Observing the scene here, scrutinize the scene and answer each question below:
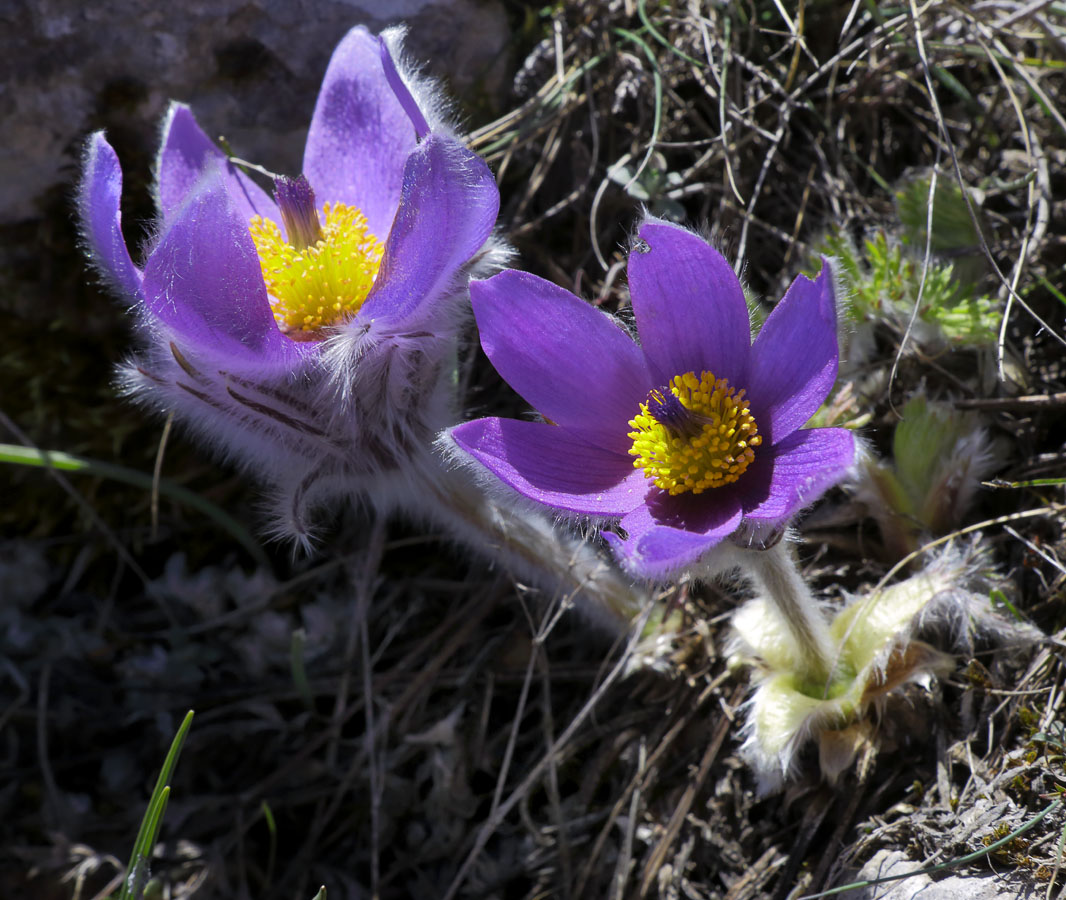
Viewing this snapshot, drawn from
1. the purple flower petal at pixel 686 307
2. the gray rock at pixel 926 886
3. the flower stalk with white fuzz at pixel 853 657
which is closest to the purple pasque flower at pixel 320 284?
the purple flower petal at pixel 686 307

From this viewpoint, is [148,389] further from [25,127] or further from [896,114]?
[896,114]

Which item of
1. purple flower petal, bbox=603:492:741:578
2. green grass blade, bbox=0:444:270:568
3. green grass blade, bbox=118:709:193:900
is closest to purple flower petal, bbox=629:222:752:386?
purple flower petal, bbox=603:492:741:578

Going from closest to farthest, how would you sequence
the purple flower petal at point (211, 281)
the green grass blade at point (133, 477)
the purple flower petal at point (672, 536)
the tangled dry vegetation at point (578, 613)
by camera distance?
1. the purple flower petal at point (672, 536)
2. the purple flower petal at point (211, 281)
3. the tangled dry vegetation at point (578, 613)
4. the green grass blade at point (133, 477)

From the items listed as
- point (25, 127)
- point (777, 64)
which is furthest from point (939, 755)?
point (25, 127)

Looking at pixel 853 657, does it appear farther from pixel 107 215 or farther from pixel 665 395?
pixel 107 215

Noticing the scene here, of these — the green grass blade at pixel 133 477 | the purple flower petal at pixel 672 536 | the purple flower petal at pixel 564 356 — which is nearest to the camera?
the purple flower petal at pixel 672 536

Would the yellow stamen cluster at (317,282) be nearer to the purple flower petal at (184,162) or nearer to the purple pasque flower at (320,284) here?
the purple pasque flower at (320,284)
